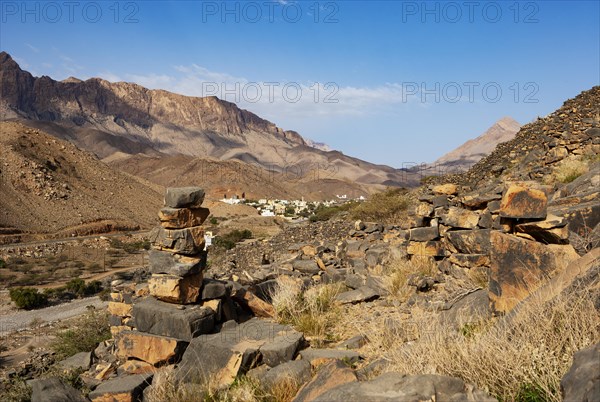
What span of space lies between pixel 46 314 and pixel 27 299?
71.5 inches

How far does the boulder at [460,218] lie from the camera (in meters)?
8.41

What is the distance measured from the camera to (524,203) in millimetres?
5148

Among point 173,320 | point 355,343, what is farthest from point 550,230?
point 173,320

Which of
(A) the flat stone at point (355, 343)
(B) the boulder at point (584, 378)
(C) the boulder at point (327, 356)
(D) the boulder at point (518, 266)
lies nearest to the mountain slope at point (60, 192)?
(A) the flat stone at point (355, 343)

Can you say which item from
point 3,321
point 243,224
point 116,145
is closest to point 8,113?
point 116,145

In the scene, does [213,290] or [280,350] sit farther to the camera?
[213,290]

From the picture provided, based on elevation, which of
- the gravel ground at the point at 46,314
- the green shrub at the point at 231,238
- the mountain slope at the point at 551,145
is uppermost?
the mountain slope at the point at 551,145

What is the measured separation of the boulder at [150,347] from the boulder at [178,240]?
4.43ft

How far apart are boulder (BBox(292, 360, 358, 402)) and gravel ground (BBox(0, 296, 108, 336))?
17.6 metres

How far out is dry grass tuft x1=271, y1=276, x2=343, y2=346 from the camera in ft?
22.0

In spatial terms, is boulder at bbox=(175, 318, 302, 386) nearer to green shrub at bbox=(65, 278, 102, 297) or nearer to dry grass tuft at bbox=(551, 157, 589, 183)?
dry grass tuft at bbox=(551, 157, 589, 183)

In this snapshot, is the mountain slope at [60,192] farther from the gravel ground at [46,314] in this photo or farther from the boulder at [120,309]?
the boulder at [120,309]

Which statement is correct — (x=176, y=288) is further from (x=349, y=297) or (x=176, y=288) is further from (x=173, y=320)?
(x=349, y=297)

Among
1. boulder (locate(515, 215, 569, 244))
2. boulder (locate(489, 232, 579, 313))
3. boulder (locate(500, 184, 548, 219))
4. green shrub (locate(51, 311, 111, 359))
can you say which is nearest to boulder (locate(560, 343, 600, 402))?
boulder (locate(489, 232, 579, 313))
